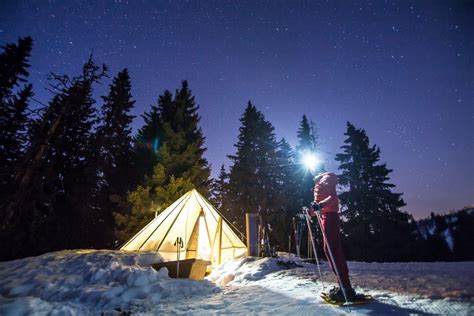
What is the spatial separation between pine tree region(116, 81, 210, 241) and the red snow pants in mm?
11831

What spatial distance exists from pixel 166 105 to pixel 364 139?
2031cm

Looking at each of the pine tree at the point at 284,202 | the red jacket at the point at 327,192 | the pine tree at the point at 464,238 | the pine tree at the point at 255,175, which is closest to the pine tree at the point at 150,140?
the pine tree at the point at 255,175

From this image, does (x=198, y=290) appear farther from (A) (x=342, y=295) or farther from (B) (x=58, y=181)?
(B) (x=58, y=181)

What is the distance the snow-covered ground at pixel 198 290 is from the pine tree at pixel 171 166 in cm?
661

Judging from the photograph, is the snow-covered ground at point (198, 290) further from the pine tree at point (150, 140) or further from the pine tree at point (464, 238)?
the pine tree at point (464, 238)

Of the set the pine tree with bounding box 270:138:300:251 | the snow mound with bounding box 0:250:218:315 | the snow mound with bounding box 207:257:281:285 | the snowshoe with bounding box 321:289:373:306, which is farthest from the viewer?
the pine tree with bounding box 270:138:300:251

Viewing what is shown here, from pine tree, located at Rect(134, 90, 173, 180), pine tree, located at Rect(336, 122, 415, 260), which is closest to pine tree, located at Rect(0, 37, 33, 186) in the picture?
pine tree, located at Rect(134, 90, 173, 180)

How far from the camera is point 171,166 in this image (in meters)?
16.2

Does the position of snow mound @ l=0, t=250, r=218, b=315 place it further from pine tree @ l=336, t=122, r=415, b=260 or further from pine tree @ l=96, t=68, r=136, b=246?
pine tree @ l=336, t=122, r=415, b=260

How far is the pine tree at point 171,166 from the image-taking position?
14.1m

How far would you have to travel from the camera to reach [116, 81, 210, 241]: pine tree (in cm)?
1409

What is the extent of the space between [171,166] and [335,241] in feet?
45.5

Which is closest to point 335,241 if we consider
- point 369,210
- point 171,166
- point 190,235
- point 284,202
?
point 190,235

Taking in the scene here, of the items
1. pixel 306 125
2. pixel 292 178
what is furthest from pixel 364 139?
pixel 292 178
